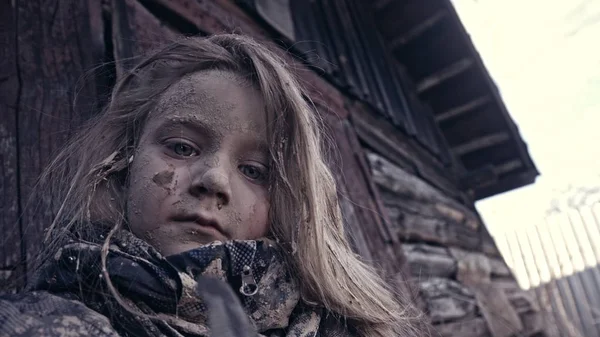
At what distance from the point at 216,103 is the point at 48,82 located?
59cm

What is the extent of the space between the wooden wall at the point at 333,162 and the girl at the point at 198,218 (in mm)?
119

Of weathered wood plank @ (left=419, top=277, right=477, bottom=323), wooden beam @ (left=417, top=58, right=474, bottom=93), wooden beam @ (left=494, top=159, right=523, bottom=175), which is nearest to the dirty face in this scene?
weathered wood plank @ (left=419, top=277, right=477, bottom=323)

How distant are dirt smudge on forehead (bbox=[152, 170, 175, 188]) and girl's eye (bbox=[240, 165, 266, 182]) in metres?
0.21

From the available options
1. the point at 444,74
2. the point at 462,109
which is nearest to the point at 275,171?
the point at 444,74

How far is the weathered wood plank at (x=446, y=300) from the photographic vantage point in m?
2.78

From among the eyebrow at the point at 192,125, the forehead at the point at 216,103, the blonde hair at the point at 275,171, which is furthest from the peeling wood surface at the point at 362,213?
the eyebrow at the point at 192,125

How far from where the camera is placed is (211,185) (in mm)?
1116

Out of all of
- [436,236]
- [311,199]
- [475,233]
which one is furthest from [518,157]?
[311,199]

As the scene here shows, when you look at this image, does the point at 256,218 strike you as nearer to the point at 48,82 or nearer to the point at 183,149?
the point at 183,149

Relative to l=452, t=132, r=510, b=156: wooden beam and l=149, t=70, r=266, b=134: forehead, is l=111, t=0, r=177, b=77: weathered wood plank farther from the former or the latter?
l=452, t=132, r=510, b=156: wooden beam

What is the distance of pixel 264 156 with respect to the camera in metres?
1.34

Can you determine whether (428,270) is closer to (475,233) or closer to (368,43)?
(475,233)

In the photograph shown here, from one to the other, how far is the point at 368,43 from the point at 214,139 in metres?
3.48

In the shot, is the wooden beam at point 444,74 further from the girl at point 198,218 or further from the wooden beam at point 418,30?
the girl at point 198,218
